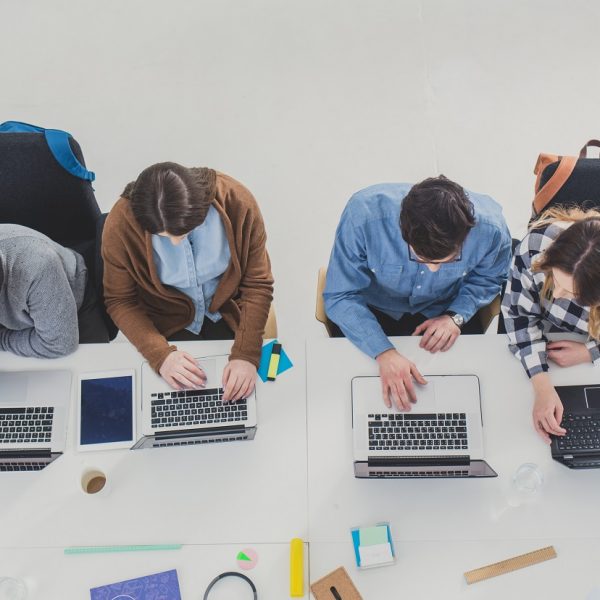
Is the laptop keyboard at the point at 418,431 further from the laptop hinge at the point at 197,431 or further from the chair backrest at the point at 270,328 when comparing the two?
the chair backrest at the point at 270,328

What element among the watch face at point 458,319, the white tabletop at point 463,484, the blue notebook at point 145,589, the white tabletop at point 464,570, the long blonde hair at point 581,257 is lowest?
the blue notebook at point 145,589

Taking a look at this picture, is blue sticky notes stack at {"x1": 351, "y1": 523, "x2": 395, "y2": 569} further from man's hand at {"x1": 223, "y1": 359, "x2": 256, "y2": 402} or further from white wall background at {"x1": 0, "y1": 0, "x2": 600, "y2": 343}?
white wall background at {"x1": 0, "y1": 0, "x2": 600, "y2": 343}

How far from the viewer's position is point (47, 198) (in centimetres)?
189

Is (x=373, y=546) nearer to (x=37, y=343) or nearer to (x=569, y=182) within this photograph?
(x=37, y=343)

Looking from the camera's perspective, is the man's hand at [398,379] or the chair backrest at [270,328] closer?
the man's hand at [398,379]

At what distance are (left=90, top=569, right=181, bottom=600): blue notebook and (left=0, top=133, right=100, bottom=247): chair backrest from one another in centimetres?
116

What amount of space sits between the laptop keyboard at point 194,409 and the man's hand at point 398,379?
0.41m

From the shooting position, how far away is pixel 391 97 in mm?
3043

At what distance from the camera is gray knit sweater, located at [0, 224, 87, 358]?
1653 millimetres

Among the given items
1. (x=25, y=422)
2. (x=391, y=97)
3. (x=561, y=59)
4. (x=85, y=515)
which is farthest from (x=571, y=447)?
(x=561, y=59)

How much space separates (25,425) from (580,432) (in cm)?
158

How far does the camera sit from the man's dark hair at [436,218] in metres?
1.48

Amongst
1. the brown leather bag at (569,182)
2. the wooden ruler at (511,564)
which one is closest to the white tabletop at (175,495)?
the wooden ruler at (511,564)

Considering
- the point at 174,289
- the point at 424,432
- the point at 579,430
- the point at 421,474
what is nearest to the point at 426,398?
the point at 424,432
